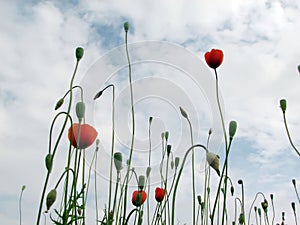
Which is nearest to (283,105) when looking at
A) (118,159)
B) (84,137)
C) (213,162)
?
(213,162)

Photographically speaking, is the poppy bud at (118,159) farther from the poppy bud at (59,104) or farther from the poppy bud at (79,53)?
the poppy bud at (79,53)

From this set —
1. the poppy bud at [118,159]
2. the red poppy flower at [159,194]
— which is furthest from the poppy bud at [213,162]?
the red poppy flower at [159,194]

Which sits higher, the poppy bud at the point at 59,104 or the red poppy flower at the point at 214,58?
the red poppy flower at the point at 214,58

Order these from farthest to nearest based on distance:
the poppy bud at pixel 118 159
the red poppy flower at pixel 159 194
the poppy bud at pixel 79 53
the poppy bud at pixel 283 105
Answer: the red poppy flower at pixel 159 194 → the poppy bud at pixel 283 105 → the poppy bud at pixel 118 159 → the poppy bud at pixel 79 53

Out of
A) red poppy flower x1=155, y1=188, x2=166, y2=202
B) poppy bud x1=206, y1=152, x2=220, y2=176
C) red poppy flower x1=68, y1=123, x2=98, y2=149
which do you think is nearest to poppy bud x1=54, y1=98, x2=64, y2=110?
red poppy flower x1=68, y1=123, x2=98, y2=149

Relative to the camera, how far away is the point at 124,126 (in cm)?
251

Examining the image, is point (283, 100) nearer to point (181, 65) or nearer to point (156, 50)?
point (181, 65)

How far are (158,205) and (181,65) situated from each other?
936 millimetres

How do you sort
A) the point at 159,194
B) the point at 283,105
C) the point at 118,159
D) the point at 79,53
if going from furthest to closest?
the point at 159,194 → the point at 283,105 → the point at 118,159 → the point at 79,53

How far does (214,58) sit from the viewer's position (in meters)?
2.18

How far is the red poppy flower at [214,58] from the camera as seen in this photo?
2.18 m

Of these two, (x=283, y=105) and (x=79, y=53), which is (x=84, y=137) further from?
(x=283, y=105)

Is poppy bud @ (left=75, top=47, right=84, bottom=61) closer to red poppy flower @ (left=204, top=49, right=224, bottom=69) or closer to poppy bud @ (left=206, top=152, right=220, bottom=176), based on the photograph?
poppy bud @ (left=206, top=152, right=220, bottom=176)

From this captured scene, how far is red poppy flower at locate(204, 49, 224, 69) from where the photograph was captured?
2178 millimetres
